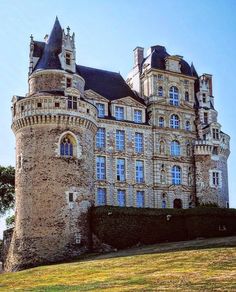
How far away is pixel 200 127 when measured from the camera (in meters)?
54.2

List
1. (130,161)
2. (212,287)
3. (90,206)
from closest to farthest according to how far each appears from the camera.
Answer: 1. (212,287)
2. (90,206)
3. (130,161)

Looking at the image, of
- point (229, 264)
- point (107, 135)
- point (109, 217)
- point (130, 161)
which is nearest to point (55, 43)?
point (107, 135)

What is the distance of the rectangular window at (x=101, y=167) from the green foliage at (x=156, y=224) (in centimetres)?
627

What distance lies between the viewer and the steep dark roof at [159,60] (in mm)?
54125

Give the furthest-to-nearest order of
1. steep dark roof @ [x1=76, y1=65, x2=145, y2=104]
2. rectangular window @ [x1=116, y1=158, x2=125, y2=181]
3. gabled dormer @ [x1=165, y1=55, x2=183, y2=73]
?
1. gabled dormer @ [x1=165, y1=55, x2=183, y2=73]
2. steep dark roof @ [x1=76, y1=65, x2=145, y2=104]
3. rectangular window @ [x1=116, y1=158, x2=125, y2=181]

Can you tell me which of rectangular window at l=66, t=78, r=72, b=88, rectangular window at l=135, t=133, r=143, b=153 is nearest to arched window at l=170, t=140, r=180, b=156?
rectangular window at l=135, t=133, r=143, b=153

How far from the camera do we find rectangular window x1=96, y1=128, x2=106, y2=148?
49.0 metres

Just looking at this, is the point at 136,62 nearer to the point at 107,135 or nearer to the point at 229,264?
the point at 107,135

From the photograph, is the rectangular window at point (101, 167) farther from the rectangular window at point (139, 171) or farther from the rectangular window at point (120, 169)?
the rectangular window at point (139, 171)

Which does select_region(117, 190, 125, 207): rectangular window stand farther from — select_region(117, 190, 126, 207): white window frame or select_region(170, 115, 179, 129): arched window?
select_region(170, 115, 179, 129): arched window

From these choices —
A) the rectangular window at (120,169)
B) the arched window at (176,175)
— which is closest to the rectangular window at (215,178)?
the arched window at (176,175)

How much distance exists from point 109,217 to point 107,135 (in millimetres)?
9811

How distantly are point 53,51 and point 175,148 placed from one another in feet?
49.1

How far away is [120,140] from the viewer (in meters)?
50.3
